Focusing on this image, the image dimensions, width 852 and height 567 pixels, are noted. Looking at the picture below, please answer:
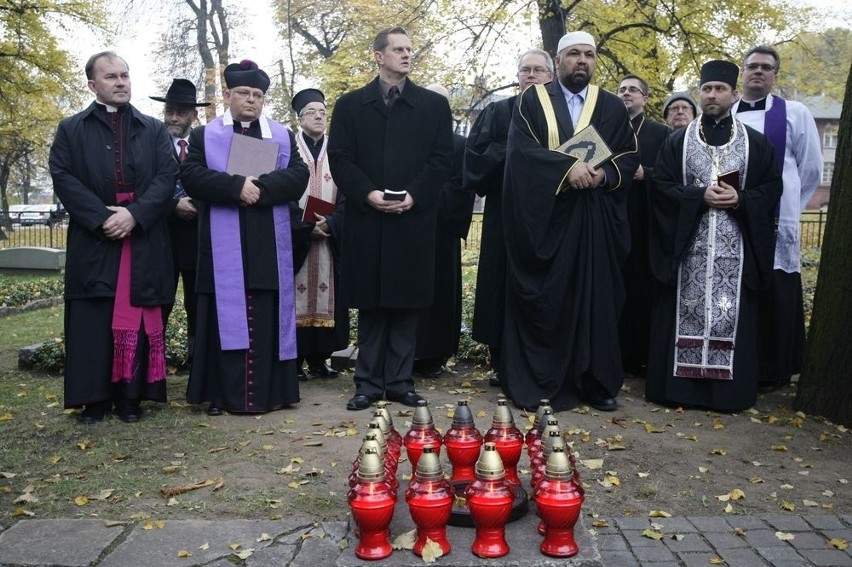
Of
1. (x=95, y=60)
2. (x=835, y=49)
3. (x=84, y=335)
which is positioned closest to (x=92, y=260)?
(x=84, y=335)

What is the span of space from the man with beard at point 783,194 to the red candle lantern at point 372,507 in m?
4.51

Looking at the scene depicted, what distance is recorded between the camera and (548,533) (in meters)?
3.08

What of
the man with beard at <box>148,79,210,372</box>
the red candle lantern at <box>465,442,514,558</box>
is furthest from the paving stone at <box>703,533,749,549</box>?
the man with beard at <box>148,79,210,372</box>

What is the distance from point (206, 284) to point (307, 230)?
110cm

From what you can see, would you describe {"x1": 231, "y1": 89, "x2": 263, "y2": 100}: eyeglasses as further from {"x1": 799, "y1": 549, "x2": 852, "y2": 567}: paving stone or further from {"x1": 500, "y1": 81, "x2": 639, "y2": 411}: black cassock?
{"x1": 799, "y1": 549, "x2": 852, "y2": 567}: paving stone

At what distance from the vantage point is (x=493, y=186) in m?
6.90

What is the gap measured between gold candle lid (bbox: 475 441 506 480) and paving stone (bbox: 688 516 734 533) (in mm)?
1335

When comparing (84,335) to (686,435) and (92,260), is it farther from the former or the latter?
(686,435)

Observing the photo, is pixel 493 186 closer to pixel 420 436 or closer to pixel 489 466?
pixel 420 436

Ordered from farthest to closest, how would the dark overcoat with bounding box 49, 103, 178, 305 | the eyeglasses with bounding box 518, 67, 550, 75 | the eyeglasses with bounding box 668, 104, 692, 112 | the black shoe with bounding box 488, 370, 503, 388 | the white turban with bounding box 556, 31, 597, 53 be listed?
1. the eyeglasses with bounding box 668, 104, 692, 112
2. the black shoe with bounding box 488, 370, 503, 388
3. the eyeglasses with bounding box 518, 67, 550, 75
4. the white turban with bounding box 556, 31, 597, 53
5. the dark overcoat with bounding box 49, 103, 178, 305

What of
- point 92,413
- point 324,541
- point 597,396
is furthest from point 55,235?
point 324,541

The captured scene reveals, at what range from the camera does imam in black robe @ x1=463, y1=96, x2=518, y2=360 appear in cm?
670

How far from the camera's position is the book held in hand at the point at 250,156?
5984 mm

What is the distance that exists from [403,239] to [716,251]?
2.22 metres
